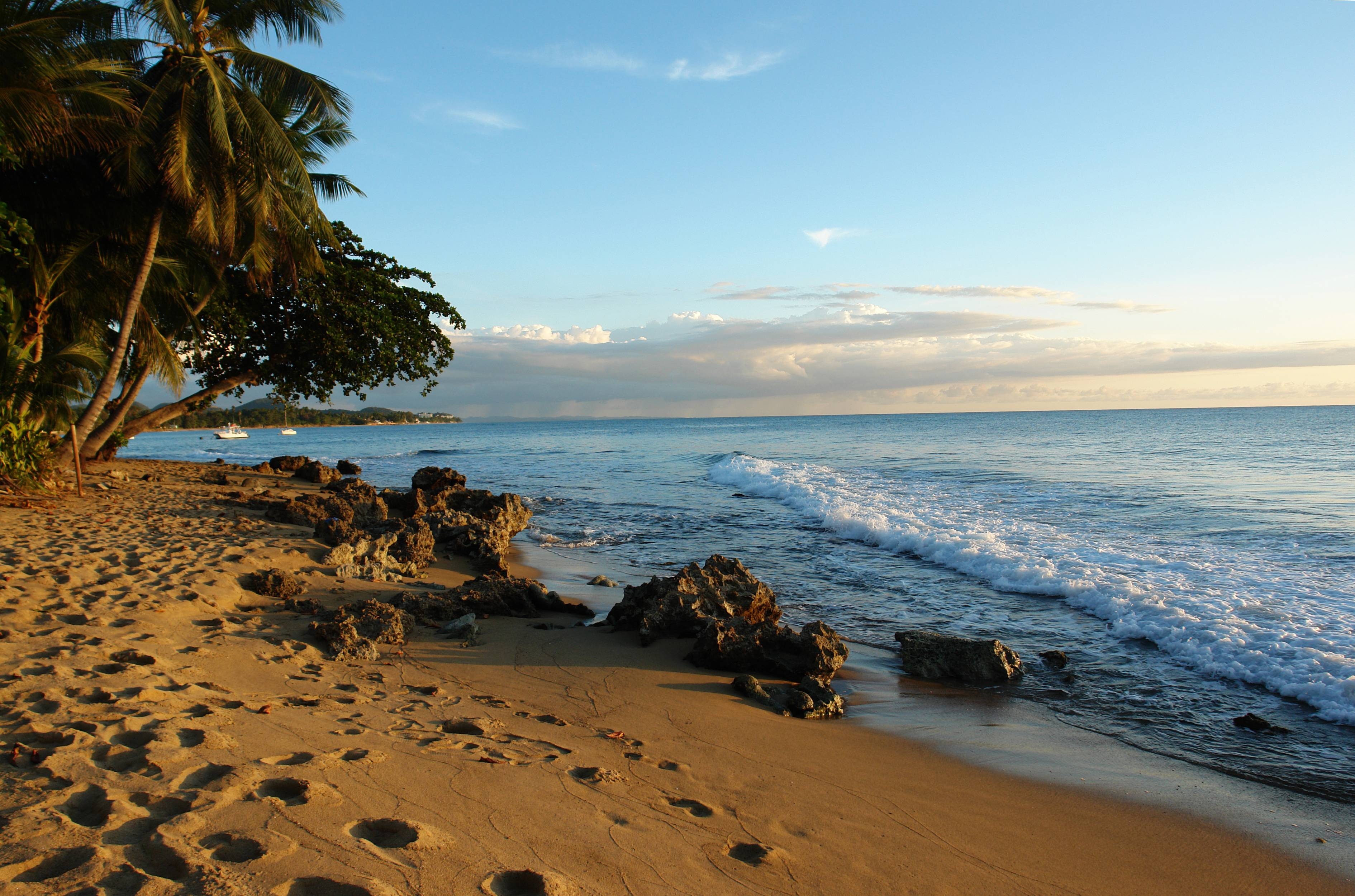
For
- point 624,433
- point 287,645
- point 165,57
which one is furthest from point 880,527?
point 624,433

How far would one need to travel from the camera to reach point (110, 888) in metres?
→ 2.26

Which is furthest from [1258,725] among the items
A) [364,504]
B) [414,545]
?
[364,504]

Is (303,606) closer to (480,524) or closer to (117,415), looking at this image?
(480,524)

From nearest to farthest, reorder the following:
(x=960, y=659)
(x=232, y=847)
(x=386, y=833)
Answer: (x=232, y=847), (x=386, y=833), (x=960, y=659)

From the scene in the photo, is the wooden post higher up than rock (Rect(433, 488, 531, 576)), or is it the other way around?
the wooden post

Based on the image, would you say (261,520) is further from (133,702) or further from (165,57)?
(165,57)

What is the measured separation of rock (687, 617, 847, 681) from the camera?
20.1ft

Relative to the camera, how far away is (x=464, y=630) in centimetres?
658

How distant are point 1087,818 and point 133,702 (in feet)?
17.6

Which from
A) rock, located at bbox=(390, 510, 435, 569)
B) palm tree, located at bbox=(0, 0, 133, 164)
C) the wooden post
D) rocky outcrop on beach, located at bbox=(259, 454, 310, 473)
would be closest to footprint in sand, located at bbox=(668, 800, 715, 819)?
rock, located at bbox=(390, 510, 435, 569)

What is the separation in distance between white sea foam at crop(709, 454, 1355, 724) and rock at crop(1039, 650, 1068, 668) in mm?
1147

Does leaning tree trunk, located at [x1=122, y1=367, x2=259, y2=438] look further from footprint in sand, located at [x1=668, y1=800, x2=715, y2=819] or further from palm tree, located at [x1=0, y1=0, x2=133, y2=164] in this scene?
footprint in sand, located at [x1=668, y1=800, x2=715, y2=819]

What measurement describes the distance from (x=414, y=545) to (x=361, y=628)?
363 cm

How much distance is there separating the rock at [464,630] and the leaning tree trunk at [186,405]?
15539 mm
